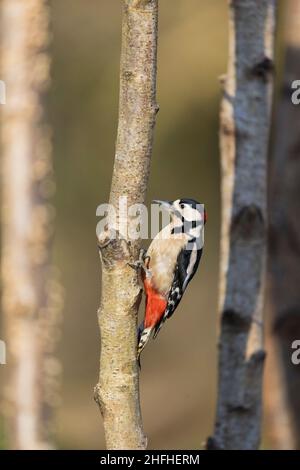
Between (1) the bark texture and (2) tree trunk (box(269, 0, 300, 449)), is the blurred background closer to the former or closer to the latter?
(2) tree trunk (box(269, 0, 300, 449))

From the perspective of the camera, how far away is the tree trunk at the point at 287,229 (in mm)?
4074

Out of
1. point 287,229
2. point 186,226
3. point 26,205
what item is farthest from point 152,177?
point 186,226

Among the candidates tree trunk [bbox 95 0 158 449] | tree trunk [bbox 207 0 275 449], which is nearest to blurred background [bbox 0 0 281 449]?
tree trunk [bbox 207 0 275 449]

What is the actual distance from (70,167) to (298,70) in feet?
10.5

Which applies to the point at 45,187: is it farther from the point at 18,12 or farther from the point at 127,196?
the point at 127,196

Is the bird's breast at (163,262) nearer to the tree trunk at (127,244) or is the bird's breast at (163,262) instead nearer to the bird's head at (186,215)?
the bird's head at (186,215)

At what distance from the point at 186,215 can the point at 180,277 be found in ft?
0.74

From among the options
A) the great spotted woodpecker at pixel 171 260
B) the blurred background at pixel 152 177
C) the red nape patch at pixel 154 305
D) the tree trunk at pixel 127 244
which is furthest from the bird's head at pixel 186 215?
the blurred background at pixel 152 177

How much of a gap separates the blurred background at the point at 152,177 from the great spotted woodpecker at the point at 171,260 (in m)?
3.12

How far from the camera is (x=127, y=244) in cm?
223

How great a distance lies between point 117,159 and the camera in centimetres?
222

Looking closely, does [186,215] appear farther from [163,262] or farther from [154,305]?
[154,305]

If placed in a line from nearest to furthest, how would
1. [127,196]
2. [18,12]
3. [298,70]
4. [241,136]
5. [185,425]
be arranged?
[127,196], [241,136], [18,12], [298,70], [185,425]

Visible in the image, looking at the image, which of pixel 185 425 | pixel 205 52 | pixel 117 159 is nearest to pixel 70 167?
pixel 205 52
